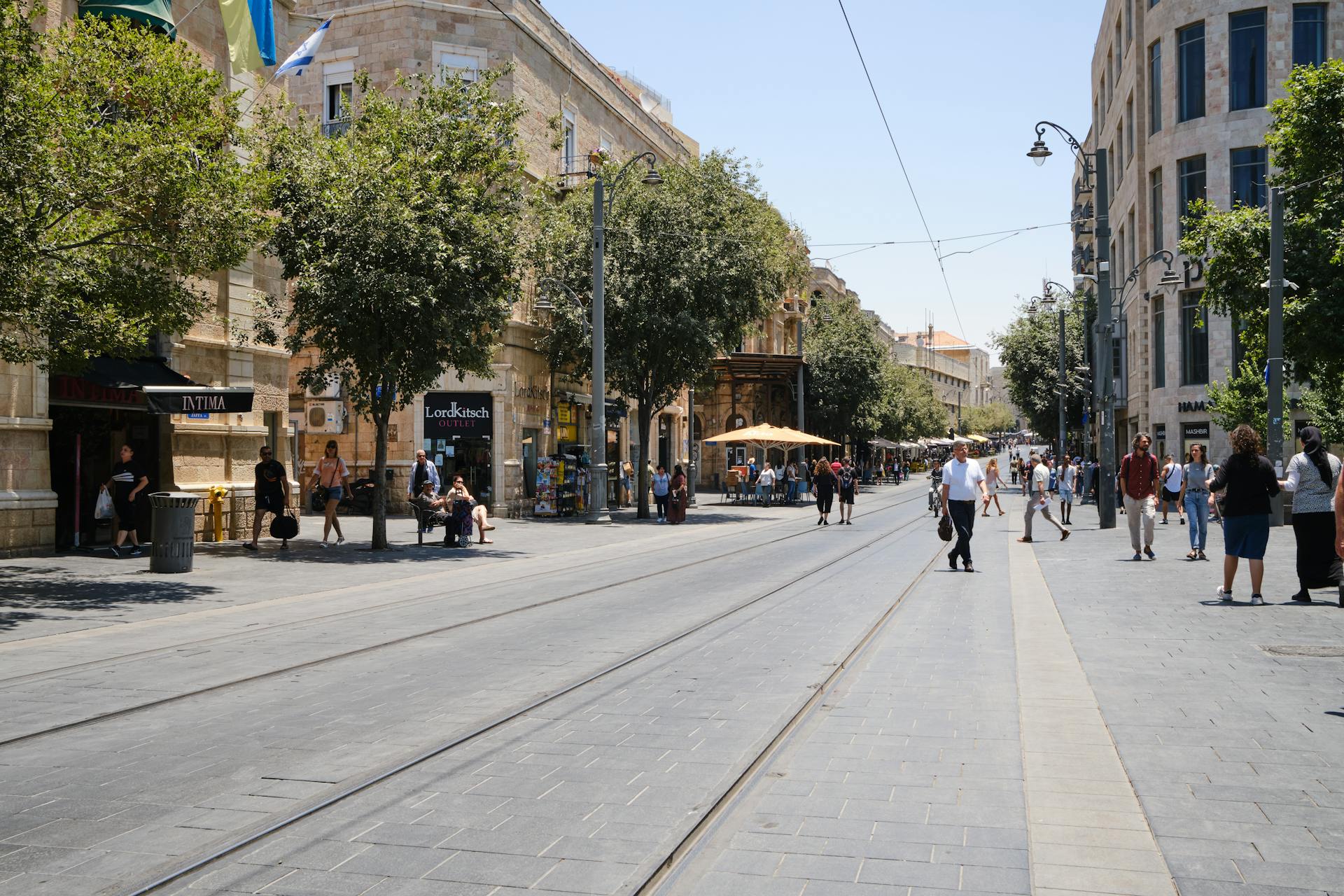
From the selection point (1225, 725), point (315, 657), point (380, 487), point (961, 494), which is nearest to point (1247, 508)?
point (961, 494)

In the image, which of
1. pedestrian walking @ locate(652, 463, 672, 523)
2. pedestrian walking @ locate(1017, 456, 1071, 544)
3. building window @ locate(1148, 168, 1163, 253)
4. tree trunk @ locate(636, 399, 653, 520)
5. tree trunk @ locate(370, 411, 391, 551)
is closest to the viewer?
tree trunk @ locate(370, 411, 391, 551)

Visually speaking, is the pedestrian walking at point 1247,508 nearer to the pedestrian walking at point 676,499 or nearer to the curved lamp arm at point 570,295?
the pedestrian walking at point 676,499

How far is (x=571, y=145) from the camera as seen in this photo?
34.5m

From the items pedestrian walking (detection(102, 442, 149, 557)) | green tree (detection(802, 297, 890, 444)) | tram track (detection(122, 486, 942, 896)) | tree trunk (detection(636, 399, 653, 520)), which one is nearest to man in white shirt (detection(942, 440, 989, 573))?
tram track (detection(122, 486, 942, 896))

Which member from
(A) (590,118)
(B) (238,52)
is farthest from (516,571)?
(A) (590,118)

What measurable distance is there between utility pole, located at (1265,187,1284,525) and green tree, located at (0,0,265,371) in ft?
55.1

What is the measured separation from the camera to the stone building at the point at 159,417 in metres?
15.9

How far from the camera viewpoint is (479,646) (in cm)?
893

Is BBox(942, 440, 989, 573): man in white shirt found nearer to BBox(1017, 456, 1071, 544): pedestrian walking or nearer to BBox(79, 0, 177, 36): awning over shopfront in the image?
BBox(1017, 456, 1071, 544): pedestrian walking

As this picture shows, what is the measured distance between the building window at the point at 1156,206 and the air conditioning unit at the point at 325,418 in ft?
89.9

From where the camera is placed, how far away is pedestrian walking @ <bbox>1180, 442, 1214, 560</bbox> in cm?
1625

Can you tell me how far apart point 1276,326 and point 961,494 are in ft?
30.4

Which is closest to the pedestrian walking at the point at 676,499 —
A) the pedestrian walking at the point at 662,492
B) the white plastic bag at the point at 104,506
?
the pedestrian walking at the point at 662,492

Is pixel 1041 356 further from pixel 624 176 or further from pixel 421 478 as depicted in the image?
pixel 421 478
